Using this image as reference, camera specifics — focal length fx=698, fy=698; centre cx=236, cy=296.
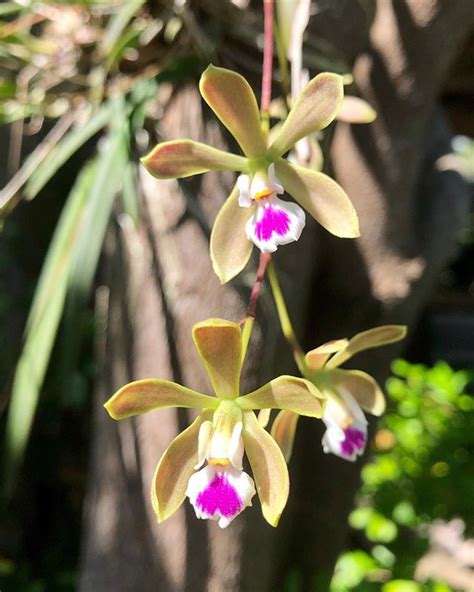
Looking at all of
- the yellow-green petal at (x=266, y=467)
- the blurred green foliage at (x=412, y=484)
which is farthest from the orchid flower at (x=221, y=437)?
the blurred green foliage at (x=412, y=484)

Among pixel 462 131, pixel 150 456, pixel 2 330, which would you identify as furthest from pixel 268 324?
pixel 462 131

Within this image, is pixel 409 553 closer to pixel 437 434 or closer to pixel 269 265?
pixel 437 434

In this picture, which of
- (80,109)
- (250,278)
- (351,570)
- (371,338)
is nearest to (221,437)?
(371,338)

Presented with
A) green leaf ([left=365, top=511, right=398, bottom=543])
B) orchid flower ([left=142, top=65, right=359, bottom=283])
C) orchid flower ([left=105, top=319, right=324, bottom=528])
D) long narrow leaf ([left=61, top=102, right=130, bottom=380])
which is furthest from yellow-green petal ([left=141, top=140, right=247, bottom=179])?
green leaf ([left=365, top=511, right=398, bottom=543])

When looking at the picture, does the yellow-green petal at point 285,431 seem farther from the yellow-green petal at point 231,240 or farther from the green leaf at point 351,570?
the green leaf at point 351,570

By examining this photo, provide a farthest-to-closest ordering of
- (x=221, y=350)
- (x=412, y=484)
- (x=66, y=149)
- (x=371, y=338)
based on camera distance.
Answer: (x=412, y=484) < (x=66, y=149) < (x=371, y=338) < (x=221, y=350)

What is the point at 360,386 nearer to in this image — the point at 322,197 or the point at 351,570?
the point at 322,197

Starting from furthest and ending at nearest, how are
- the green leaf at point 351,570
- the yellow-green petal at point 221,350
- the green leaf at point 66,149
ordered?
the green leaf at point 351,570 < the green leaf at point 66,149 < the yellow-green petal at point 221,350
